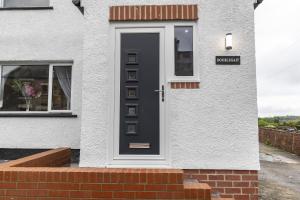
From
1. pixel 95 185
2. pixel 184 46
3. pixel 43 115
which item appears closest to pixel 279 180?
pixel 184 46

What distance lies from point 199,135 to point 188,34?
1626 millimetres

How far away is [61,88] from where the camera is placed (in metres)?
6.43

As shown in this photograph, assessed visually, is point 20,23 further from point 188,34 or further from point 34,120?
point 188,34

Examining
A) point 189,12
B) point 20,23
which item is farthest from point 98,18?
point 20,23

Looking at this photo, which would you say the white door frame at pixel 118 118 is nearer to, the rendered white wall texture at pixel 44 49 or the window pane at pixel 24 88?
the rendered white wall texture at pixel 44 49

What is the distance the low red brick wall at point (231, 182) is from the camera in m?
4.13

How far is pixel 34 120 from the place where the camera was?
20.2 ft

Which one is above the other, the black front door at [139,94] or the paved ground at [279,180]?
the black front door at [139,94]

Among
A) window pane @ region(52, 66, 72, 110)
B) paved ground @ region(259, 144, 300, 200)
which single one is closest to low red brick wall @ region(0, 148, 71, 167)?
window pane @ region(52, 66, 72, 110)

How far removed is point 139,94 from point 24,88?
3437 millimetres

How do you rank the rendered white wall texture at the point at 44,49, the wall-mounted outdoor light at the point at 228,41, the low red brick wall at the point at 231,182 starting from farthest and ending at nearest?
the rendered white wall texture at the point at 44,49
the wall-mounted outdoor light at the point at 228,41
the low red brick wall at the point at 231,182

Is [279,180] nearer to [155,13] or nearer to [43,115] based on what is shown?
[155,13]

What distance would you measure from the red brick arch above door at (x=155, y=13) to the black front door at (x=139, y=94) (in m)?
0.26

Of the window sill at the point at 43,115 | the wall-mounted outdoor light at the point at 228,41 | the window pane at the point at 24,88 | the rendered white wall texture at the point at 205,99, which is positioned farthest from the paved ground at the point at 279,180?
the window pane at the point at 24,88
